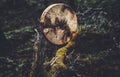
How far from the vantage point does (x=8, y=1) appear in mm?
11789

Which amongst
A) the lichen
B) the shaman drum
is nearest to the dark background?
the lichen

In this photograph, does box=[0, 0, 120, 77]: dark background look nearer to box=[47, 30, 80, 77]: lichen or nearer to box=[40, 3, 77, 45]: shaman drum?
box=[47, 30, 80, 77]: lichen

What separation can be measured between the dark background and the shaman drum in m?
0.30

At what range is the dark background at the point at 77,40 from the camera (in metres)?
8.64

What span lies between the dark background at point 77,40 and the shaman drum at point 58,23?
0.99ft

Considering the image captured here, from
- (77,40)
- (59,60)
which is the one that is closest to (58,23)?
(77,40)

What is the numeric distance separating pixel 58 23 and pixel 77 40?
822 millimetres

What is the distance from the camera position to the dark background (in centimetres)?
864

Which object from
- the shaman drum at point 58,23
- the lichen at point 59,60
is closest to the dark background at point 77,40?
the lichen at point 59,60

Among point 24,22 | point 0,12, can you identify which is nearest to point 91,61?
point 24,22

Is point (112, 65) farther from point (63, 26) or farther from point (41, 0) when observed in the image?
point (41, 0)

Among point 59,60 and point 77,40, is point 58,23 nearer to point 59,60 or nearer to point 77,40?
point 77,40

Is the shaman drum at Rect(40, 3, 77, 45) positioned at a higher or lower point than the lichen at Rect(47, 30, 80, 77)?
higher

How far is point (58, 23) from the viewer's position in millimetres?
7688
